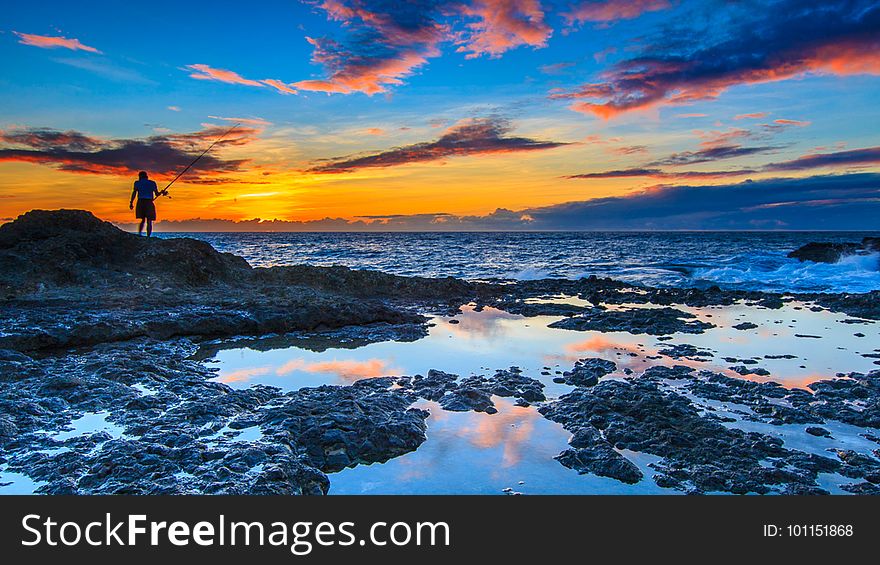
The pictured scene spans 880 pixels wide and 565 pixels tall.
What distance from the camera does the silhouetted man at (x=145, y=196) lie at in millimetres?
14617

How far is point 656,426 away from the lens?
547cm

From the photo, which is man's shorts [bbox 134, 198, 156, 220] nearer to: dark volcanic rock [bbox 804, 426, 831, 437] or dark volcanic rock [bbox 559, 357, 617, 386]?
dark volcanic rock [bbox 559, 357, 617, 386]

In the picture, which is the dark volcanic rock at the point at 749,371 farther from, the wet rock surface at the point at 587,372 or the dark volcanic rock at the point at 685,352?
the wet rock surface at the point at 587,372

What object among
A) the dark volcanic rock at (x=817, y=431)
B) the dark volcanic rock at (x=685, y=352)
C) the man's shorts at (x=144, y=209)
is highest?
the man's shorts at (x=144, y=209)

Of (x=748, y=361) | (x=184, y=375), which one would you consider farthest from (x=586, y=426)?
(x=184, y=375)

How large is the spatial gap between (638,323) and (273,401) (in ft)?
A: 28.8

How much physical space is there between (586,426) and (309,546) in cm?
324

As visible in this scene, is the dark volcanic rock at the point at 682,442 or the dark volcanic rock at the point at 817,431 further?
the dark volcanic rock at the point at 817,431

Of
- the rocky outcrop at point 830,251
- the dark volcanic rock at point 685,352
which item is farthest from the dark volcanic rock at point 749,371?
the rocky outcrop at point 830,251

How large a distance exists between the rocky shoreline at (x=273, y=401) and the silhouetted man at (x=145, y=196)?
106 inches

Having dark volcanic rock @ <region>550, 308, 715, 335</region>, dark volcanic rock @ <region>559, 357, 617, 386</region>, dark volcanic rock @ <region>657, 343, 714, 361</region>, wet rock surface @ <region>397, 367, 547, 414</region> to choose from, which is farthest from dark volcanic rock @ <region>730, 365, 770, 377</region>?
wet rock surface @ <region>397, 367, 547, 414</region>

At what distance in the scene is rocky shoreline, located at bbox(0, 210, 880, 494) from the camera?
4402 millimetres

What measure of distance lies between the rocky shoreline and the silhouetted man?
270 cm

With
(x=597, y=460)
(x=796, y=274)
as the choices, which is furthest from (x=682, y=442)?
(x=796, y=274)
